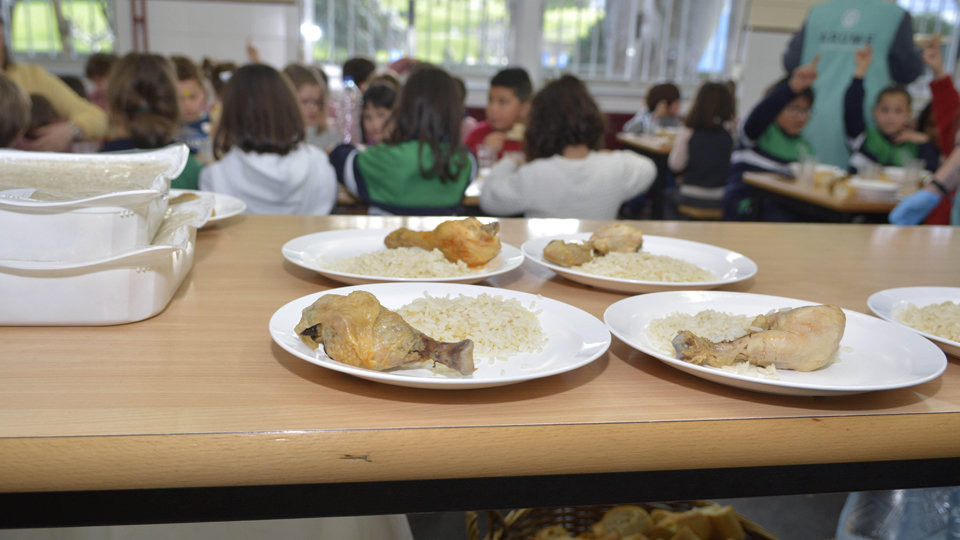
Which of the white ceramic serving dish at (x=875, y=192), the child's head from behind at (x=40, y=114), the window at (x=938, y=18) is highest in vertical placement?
the window at (x=938, y=18)

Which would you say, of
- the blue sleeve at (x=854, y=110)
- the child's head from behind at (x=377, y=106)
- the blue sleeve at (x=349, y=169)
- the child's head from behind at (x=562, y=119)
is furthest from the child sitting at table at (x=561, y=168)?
the blue sleeve at (x=854, y=110)

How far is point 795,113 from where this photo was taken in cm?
444

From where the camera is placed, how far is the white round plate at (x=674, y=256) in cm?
105

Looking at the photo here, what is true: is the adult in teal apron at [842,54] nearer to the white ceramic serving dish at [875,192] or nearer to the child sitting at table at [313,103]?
the white ceramic serving dish at [875,192]

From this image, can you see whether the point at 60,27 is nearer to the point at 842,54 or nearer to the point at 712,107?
the point at 712,107

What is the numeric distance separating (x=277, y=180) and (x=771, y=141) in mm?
3356

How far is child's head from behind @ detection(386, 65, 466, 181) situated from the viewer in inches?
108

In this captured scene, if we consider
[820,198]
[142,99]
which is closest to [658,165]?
[820,198]

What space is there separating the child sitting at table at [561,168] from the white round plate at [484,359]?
199cm

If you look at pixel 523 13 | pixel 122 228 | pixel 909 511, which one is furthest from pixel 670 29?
pixel 122 228

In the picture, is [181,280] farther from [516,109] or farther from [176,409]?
[516,109]

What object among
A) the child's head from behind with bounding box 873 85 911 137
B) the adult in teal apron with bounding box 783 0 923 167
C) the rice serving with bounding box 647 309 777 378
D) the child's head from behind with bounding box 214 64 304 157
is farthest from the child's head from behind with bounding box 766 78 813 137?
the rice serving with bounding box 647 309 777 378

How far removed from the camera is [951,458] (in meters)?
0.75

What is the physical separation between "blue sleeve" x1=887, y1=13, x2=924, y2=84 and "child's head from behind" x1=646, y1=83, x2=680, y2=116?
89.0 inches
